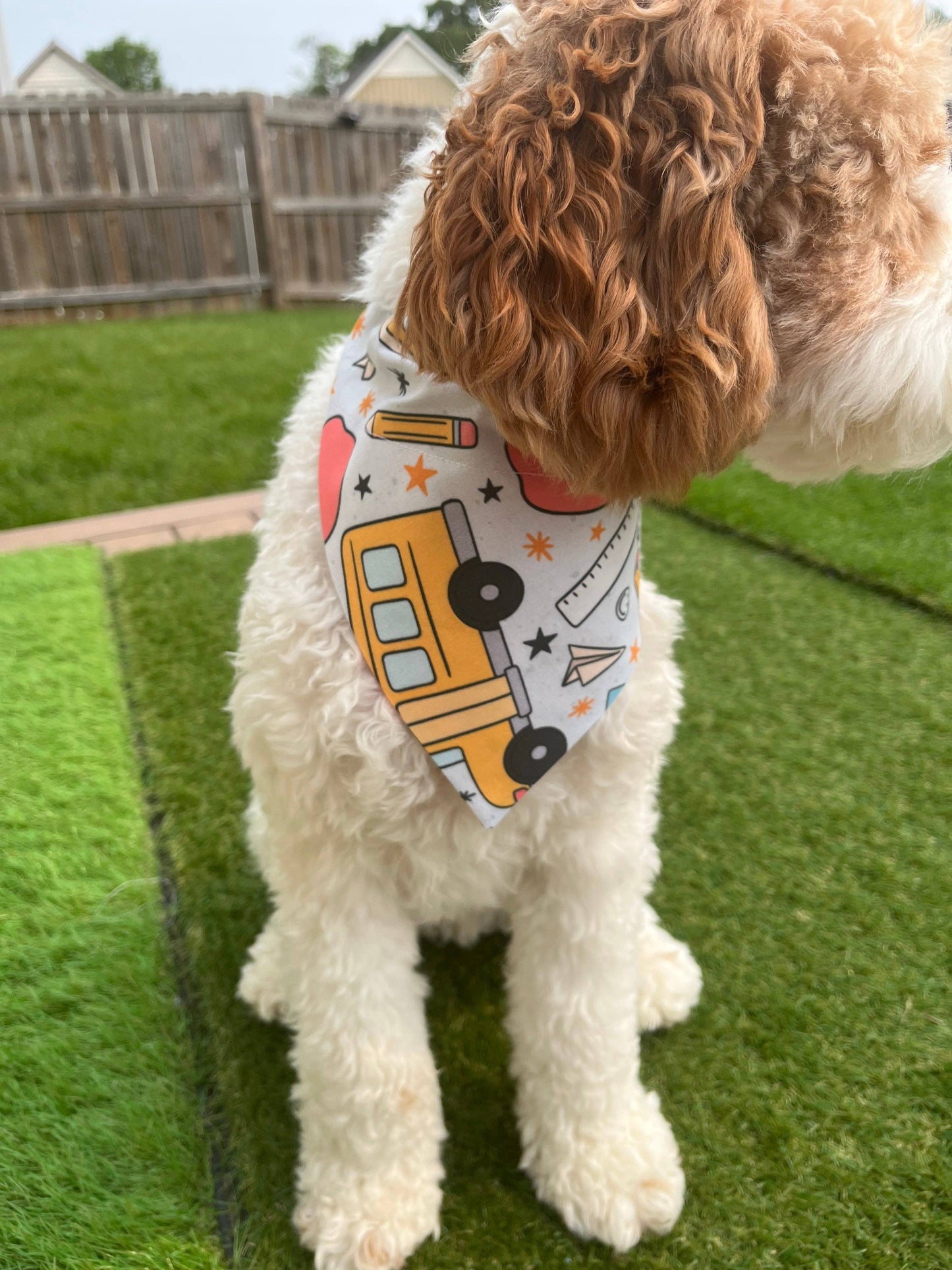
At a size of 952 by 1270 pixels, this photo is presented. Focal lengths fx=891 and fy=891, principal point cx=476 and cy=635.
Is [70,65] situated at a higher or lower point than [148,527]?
higher

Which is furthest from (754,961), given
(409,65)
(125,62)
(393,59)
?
(125,62)

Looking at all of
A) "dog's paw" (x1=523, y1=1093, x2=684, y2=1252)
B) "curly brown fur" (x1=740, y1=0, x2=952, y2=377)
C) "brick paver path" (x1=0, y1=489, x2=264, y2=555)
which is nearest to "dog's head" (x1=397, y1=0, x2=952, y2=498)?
"curly brown fur" (x1=740, y1=0, x2=952, y2=377)

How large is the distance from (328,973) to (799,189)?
4.03ft

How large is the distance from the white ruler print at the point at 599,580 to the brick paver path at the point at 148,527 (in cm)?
279

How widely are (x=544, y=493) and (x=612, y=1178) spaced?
1.16m

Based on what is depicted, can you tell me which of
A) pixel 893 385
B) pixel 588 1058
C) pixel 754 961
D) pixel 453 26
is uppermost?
pixel 453 26

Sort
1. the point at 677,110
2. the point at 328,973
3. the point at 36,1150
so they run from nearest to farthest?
the point at 677,110, the point at 328,973, the point at 36,1150

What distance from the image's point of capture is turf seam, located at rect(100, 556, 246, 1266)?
1528 mm

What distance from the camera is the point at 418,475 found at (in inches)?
45.7

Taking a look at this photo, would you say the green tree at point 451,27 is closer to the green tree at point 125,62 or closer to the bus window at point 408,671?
the bus window at point 408,671

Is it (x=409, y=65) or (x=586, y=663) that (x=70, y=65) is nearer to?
(x=409, y=65)

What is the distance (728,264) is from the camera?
0.86 meters

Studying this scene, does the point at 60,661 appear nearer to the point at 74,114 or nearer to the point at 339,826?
the point at 339,826

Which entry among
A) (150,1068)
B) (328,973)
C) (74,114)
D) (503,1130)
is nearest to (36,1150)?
(150,1068)
